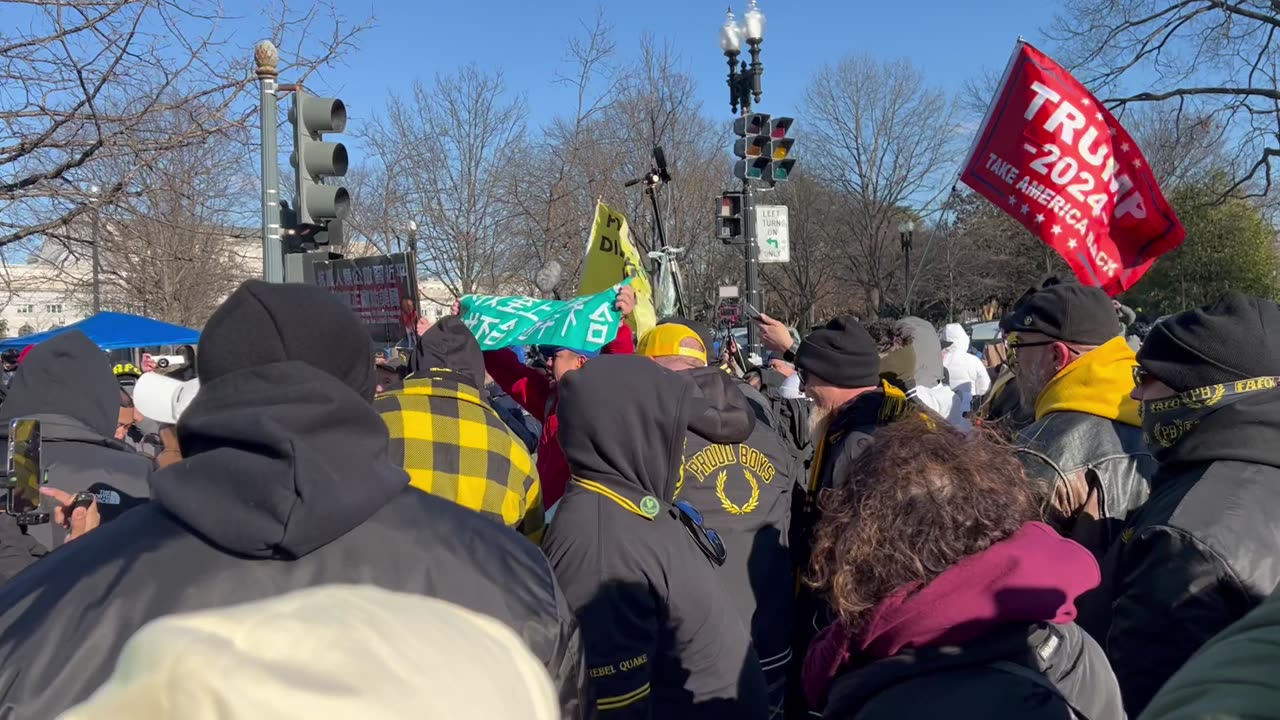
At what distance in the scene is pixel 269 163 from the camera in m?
6.18

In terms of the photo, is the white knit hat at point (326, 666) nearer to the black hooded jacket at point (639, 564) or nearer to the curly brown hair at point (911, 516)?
the curly brown hair at point (911, 516)

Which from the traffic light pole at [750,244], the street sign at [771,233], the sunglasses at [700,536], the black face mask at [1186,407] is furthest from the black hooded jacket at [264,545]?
the street sign at [771,233]

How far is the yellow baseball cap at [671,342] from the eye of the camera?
4438 millimetres

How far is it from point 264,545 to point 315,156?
212 inches

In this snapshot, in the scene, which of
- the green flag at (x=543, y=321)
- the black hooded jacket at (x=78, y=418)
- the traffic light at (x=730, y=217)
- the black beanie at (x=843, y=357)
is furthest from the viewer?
the traffic light at (x=730, y=217)

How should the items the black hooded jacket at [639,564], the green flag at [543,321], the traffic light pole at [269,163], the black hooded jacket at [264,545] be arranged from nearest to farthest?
the black hooded jacket at [264,545]
the black hooded jacket at [639,564]
the green flag at [543,321]
the traffic light pole at [269,163]

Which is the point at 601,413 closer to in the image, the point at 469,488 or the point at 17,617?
the point at 469,488

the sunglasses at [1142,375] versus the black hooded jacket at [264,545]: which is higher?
the sunglasses at [1142,375]

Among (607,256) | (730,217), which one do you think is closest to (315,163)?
(607,256)

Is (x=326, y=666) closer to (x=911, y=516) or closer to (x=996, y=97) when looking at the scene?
(x=911, y=516)

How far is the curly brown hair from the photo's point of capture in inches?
70.7

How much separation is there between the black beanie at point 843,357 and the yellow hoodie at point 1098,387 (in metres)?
0.73

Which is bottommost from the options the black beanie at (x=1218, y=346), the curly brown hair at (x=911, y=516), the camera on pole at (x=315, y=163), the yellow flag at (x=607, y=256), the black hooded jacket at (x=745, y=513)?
the black hooded jacket at (x=745, y=513)

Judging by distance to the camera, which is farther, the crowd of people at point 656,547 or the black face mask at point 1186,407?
the black face mask at point 1186,407
